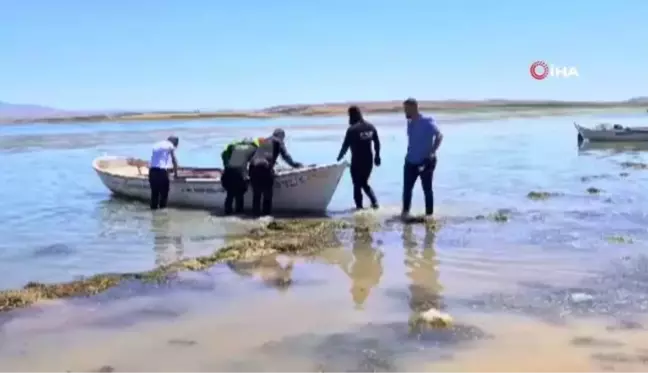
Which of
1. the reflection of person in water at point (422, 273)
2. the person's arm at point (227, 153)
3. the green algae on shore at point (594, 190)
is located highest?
the person's arm at point (227, 153)

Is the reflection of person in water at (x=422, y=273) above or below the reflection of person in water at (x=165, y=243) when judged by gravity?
above

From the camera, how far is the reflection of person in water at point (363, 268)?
8148 millimetres

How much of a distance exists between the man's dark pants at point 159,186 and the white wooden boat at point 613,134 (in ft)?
81.3

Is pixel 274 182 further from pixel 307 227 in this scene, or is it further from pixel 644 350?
pixel 644 350

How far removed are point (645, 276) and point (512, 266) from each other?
57.4 inches

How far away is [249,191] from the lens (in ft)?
47.0

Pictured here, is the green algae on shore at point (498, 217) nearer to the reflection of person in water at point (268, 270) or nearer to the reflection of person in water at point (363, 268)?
the reflection of person in water at point (363, 268)

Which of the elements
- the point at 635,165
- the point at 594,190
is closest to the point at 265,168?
the point at 594,190

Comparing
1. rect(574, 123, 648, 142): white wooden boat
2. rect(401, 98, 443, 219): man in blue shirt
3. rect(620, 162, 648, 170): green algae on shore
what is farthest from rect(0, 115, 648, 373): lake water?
rect(574, 123, 648, 142): white wooden boat

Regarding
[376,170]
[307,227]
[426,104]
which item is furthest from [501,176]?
[426,104]

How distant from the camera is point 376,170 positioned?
24219 millimetres

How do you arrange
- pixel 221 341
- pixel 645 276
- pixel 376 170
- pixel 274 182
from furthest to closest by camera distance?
pixel 376 170 → pixel 274 182 → pixel 645 276 → pixel 221 341

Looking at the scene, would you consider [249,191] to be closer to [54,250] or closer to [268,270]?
[54,250]

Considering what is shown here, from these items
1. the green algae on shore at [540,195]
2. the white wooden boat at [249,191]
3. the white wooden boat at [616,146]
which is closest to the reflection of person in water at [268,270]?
the white wooden boat at [249,191]
